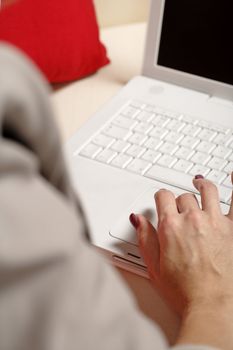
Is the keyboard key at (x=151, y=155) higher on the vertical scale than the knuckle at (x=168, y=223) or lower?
lower

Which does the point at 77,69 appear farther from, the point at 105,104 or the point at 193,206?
the point at 193,206

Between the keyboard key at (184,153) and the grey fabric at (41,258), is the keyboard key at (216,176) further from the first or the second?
the grey fabric at (41,258)

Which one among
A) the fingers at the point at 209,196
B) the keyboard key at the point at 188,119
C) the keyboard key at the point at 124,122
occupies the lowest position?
the keyboard key at the point at 124,122

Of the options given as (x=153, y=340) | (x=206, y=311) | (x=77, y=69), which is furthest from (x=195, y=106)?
(x=153, y=340)

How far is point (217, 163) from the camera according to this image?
2.85 ft

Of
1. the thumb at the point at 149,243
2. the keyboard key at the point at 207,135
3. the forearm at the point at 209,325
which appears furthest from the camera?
the keyboard key at the point at 207,135

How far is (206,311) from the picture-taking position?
0.63m

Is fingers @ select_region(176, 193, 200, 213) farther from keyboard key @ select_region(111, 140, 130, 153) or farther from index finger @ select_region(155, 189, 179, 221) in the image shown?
keyboard key @ select_region(111, 140, 130, 153)

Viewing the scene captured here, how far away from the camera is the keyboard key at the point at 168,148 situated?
892mm

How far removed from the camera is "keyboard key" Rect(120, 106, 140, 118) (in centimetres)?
97

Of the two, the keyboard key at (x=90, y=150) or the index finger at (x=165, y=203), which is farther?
the keyboard key at (x=90, y=150)

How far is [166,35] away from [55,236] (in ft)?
2.62

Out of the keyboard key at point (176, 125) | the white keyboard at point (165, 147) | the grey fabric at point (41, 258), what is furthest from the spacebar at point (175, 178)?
the grey fabric at point (41, 258)

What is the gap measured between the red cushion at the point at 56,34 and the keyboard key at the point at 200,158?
323mm
